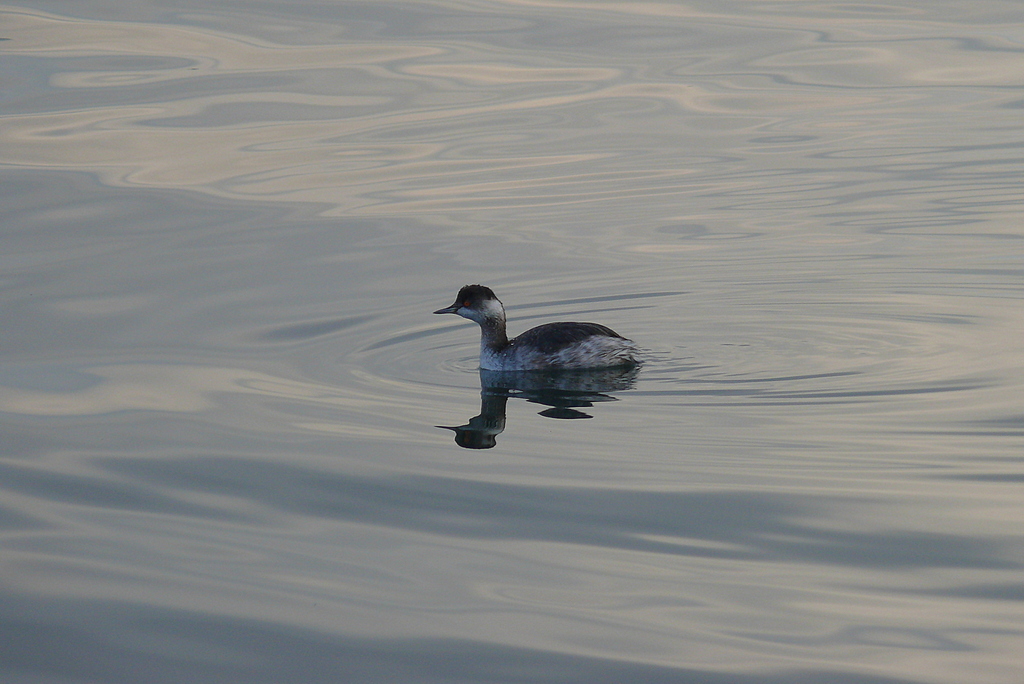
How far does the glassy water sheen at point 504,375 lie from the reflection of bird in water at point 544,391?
6 centimetres

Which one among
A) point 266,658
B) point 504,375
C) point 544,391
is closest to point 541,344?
point 504,375

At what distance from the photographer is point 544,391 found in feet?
39.7

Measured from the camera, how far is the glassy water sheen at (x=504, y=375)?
22.2ft

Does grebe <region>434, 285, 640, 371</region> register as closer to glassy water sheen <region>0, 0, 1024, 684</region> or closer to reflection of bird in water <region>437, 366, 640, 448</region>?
reflection of bird in water <region>437, 366, 640, 448</region>

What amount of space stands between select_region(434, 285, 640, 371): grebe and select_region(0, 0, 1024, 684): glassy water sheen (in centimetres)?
23

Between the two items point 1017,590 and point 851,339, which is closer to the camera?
point 1017,590

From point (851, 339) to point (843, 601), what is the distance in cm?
579

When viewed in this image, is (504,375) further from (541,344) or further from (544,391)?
(544,391)

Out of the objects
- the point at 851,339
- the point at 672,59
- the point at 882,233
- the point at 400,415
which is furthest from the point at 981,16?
the point at 400,415

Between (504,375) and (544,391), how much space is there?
1.78ft

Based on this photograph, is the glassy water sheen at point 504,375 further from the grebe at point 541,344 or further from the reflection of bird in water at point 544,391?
the grebe at point 541,344

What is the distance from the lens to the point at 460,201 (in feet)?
63.2

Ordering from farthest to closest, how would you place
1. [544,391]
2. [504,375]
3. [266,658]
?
[504,375] → [544,391] → [266,658]

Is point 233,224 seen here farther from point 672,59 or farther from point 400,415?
point 672,59
